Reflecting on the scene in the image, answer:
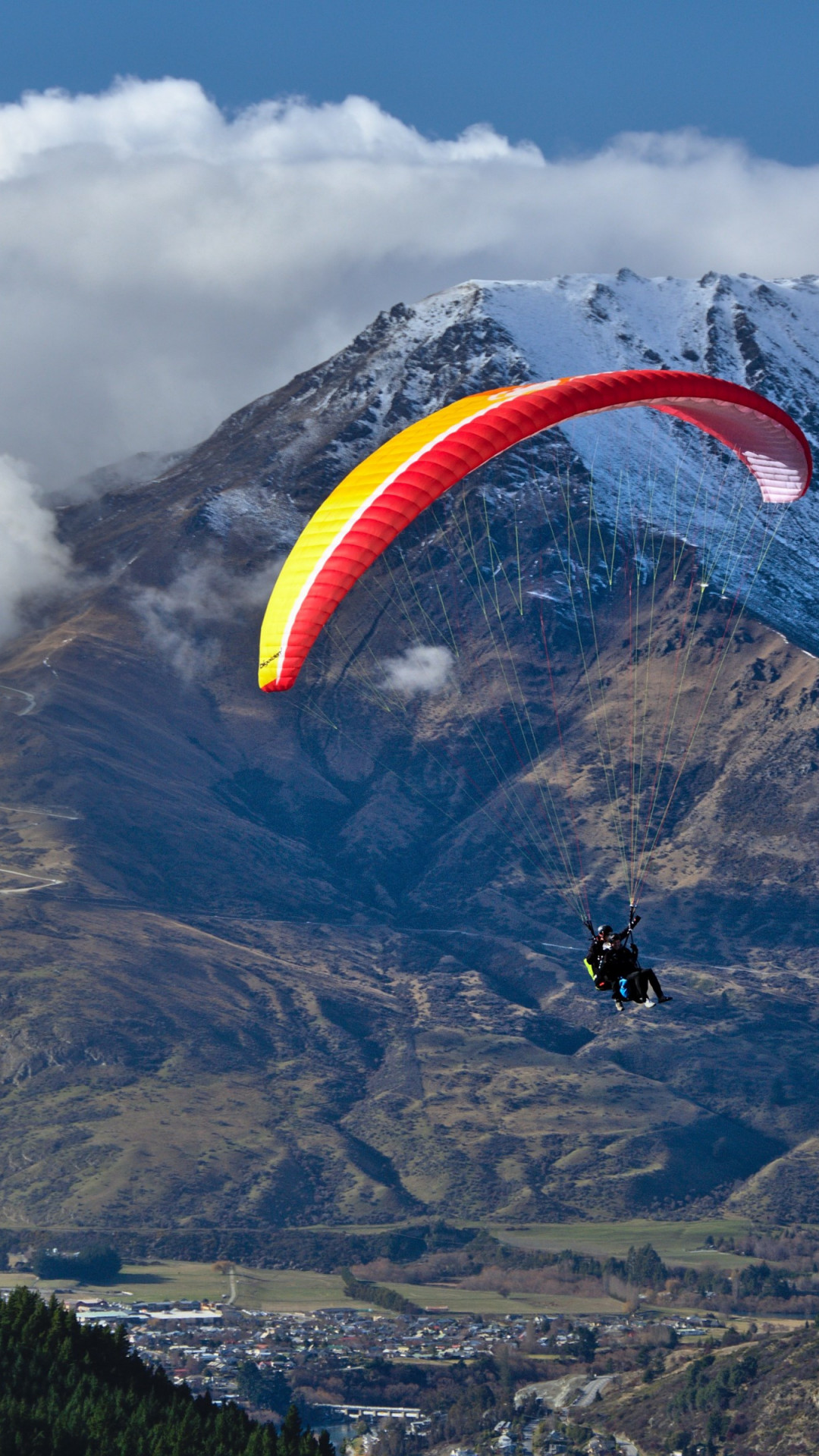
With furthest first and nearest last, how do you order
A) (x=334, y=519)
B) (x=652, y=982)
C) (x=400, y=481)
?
(x=334, y=519)
(x=652, y=982)
(x=400, y=481)

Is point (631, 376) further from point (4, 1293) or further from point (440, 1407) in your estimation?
point (4, 1293)

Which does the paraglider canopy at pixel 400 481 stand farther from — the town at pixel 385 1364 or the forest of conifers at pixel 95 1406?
the town at pixel 385 1364

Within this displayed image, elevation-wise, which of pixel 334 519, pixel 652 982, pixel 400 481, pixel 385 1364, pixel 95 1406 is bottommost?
pixel 95 1406

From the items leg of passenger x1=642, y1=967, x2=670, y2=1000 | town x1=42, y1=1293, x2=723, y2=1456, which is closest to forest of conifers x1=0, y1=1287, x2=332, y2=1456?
leg of passenger x1=642, y1=967, x2=670, y2=1000

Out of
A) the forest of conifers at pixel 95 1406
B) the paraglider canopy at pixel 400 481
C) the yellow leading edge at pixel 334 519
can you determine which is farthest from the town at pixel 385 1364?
the paraglider canopy at pixel 400 481

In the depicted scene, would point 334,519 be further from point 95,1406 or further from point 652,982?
point 95,1406

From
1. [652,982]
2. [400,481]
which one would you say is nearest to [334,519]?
[400,481]

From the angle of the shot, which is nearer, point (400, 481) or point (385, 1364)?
point (400, 481)

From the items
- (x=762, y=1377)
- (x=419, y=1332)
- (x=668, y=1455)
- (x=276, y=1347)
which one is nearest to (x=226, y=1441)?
(x=668, y=1455)

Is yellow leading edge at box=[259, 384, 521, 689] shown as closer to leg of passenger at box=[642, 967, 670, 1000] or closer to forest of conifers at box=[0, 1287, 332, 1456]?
leg of passenger at box=[642, 967, 670, 1000]
